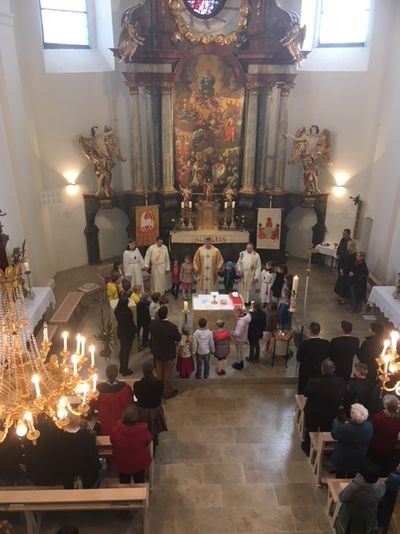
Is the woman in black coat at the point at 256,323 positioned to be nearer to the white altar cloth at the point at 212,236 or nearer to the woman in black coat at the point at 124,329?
the woman in black coat at the point at 124,329

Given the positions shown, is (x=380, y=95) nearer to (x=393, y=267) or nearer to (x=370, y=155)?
(x=370, y=155)

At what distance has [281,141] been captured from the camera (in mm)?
14367

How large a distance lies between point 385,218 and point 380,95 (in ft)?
11.9

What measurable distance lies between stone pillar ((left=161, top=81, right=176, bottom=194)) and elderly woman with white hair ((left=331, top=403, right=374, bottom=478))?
9.99m

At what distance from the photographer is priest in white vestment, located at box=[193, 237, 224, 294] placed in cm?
1187

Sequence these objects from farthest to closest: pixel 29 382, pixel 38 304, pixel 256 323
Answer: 1. pixel 38 304
2. pixel 256 323
3. pixel 29 382

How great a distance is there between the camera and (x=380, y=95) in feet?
45.1

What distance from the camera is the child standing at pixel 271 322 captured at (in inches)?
380

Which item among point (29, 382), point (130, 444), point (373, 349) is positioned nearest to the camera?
point (29, 382)

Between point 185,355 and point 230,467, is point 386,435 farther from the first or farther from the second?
point 185,355

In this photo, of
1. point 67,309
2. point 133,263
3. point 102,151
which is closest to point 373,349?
point 133,263

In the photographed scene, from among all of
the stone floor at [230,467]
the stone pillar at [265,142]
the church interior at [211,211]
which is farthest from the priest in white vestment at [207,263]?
the stone pillar at [265,142]

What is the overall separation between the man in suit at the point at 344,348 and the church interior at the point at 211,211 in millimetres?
65

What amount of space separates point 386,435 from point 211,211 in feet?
30.8
